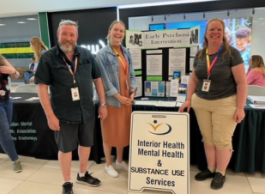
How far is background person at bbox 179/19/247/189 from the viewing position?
164cm

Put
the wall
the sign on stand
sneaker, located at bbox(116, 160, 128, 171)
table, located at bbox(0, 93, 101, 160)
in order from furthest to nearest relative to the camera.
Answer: the wall < table, located at bbox(0, 93, 101, 160) < sneaker, located at bbox(116, 160, 128, 171) < the sign on stand

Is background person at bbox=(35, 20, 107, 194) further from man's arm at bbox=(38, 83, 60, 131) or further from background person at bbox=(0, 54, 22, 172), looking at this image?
background person at bbox=(0, 54, 22, 172)

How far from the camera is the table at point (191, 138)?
201 cm

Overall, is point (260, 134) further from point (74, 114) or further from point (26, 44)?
point (26, 44)

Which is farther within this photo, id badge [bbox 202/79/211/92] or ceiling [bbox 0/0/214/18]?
ceiling [bbox 0/0/214/18]

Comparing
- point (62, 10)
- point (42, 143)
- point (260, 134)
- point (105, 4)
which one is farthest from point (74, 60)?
point (62, 10)

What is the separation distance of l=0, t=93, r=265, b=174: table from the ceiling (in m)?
3.38

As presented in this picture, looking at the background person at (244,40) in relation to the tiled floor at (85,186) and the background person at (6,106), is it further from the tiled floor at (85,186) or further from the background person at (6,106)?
the background person at (6,106)

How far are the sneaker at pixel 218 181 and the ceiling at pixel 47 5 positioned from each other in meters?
3.95

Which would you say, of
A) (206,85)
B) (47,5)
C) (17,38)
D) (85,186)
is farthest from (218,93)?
(17,38)

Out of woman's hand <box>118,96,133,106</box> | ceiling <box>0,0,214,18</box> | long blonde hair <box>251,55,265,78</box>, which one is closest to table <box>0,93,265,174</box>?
woman's hand <box>118,96,133,106</box>

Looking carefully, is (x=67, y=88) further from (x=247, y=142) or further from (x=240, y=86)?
(x=247, y=142)

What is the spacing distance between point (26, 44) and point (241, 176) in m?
6.54

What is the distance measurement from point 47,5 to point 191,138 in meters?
5.04
